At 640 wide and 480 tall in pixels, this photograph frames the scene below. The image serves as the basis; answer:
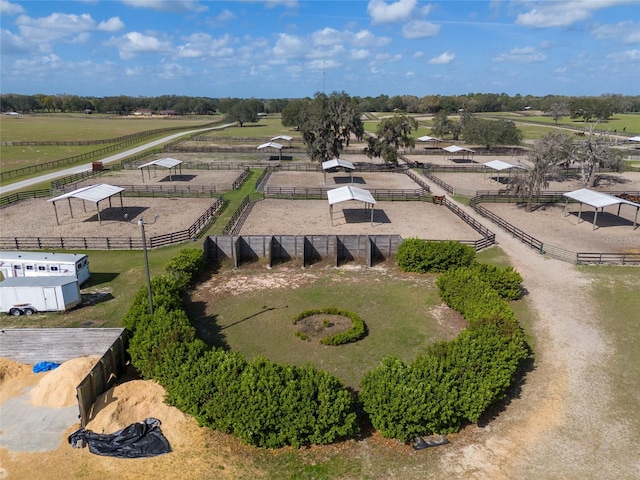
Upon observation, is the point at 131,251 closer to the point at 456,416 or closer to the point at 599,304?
the point at 456,416

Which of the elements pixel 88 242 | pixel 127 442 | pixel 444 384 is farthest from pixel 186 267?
pixel 444 384

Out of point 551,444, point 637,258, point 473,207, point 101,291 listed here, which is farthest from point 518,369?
point 473,207

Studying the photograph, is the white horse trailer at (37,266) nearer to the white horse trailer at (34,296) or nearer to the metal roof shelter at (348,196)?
the white horse trailer at (34,296)

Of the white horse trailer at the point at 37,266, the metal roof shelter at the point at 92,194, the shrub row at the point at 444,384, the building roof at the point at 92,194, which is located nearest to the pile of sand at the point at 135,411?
the shrub row at the point at 444,384

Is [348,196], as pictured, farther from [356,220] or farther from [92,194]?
[92,194]

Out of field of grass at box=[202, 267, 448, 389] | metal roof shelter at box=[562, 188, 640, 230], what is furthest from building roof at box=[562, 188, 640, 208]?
field of grass at box=[202, 267, 448, 389]

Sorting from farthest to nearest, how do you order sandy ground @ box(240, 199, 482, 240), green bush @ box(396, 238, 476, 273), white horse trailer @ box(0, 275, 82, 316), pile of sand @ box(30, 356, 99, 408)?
sandy ground @ box(240, 199, 482, 240), green bush @ box(396, 238, 476, 273), white horse trailer @ box(0, 275, 82, 316), pile of sand @ box(30, 356, 99, 408)

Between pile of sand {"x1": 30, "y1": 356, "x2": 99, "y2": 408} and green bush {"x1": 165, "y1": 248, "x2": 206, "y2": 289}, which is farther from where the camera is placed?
green bush {"x1": 165, "y1": 248, "x2": 206, "y2": 289}

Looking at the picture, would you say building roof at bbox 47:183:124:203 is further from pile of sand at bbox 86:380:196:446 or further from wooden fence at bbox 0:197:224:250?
pile of sand at bbox 86:380:196:446
